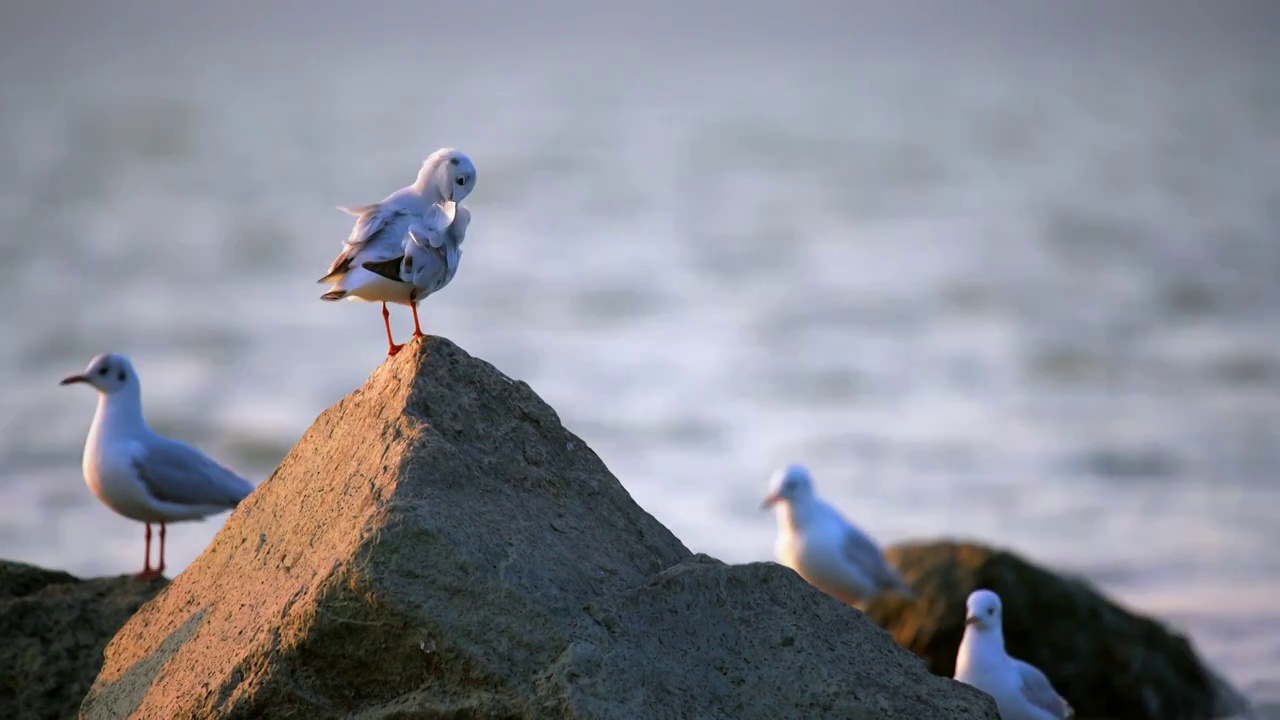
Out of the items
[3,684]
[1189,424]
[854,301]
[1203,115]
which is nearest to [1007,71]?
[1203,115]

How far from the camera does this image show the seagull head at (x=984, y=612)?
5801 mm

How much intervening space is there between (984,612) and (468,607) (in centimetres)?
277

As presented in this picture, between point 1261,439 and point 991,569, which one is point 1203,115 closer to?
point 1261,439

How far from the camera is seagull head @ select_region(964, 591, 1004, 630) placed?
5.80m

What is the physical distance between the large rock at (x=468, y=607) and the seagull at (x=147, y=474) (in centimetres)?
195

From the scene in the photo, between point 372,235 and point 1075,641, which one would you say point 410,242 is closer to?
point 372,235

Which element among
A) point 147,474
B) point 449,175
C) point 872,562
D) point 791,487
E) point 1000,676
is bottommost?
point 147,474

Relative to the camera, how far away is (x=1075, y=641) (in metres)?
7.50

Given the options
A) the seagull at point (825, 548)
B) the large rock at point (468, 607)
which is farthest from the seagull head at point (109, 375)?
the seagull at point (825, 548)

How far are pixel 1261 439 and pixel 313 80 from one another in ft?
148

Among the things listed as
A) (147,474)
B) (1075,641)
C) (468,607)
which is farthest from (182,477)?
(1075,641)

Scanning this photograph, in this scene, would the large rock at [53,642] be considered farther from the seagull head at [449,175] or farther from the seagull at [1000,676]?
the seagull at [1000,676]

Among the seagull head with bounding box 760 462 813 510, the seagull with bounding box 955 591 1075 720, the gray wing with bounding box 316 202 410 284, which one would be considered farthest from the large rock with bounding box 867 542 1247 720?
the gray wing with bounding box 316 202 410 284

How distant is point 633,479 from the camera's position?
1229cm
